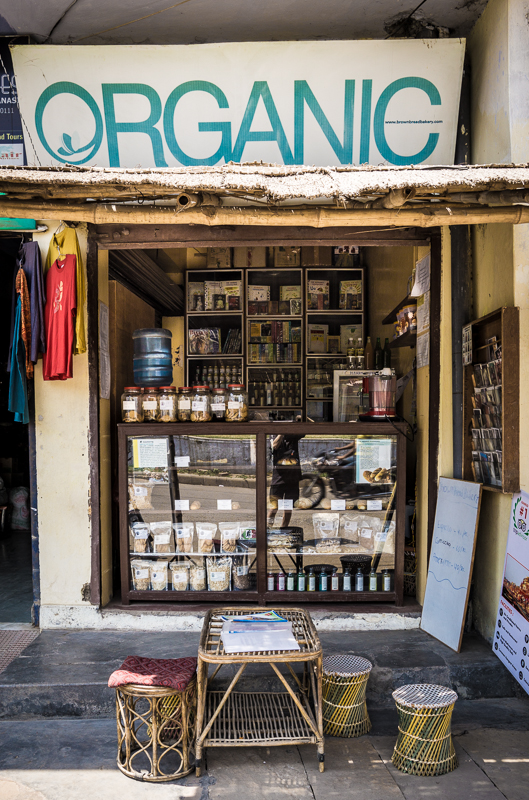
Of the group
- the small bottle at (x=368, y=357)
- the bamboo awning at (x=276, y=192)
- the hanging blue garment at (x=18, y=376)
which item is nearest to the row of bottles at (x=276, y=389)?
the small bottle at (x=368, y=357)

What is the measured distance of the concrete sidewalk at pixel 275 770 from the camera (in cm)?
259

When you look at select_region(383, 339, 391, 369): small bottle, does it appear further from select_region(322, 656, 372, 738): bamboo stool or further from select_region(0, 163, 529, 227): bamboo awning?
select_region(322, 656, 372, 738): bamboo stool

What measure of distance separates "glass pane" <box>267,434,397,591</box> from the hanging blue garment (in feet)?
5.76

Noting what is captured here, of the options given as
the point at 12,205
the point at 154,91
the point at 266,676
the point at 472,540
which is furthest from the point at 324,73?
the point at 266,676

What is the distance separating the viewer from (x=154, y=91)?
154 inches

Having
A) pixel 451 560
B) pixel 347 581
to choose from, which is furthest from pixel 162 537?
pixel 451 560

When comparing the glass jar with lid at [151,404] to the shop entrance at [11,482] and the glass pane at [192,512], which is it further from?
the shop entrance at [11,482]

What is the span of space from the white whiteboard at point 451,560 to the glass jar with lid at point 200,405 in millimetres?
1756

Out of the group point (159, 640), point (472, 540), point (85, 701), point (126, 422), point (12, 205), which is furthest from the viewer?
point (126, 422)

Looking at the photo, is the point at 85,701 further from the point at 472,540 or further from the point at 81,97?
the point at 81,97

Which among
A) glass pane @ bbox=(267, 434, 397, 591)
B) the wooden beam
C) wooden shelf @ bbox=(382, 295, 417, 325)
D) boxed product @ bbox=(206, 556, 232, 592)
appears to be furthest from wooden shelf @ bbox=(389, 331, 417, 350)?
boxed product @ bbox=(206, 556, 232, 592)

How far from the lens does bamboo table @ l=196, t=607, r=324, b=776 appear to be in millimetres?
2646

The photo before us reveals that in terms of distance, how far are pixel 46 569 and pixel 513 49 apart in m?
Answer: 4.62

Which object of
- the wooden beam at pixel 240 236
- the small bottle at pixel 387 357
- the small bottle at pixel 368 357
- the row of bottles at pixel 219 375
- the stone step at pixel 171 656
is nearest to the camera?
the stone step at pixel 171 656
